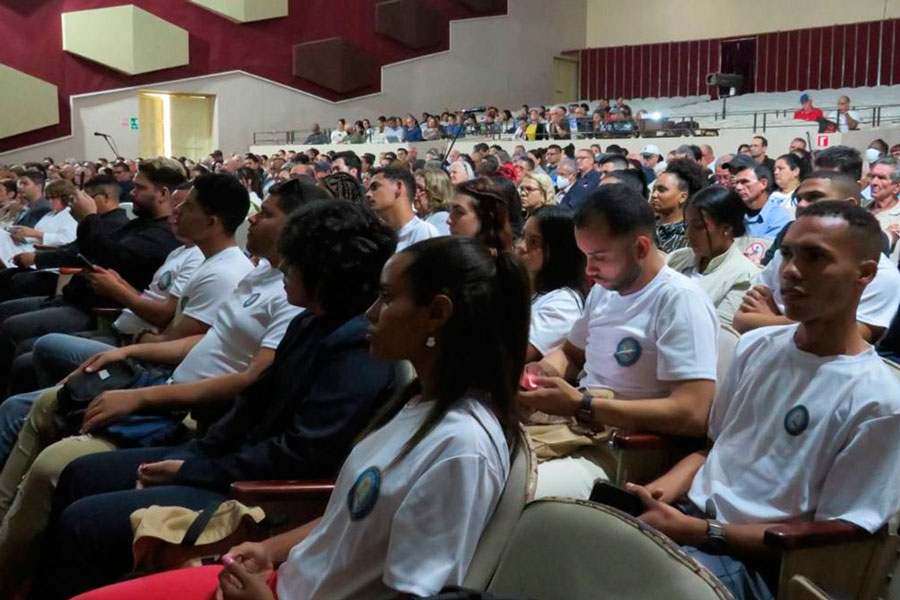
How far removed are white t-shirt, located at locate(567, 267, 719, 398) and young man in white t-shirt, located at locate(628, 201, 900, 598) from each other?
1.00ft

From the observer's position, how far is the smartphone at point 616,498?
1.87m

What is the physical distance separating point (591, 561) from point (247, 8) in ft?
64.7

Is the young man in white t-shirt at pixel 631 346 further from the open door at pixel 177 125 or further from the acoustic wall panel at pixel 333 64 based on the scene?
the acoustic wall panel at pixel 333 64

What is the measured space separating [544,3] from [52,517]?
2189cm

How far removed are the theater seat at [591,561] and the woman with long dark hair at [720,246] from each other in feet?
7.03

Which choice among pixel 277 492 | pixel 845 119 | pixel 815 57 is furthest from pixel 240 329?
pixel 815 57

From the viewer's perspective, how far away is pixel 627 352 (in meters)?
2.47

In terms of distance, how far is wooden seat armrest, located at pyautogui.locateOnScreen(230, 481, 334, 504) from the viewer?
6.36 ft

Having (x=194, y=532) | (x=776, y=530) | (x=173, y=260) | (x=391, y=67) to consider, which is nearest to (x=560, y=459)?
(x=776, y=530)

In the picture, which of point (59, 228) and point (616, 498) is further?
point (59, 228)

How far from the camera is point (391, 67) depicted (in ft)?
69.5

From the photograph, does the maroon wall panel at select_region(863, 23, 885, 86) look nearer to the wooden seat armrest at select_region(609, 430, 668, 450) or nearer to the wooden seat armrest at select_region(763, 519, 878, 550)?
the wooden seat armrest at select_region(609, 430, 668, 450)

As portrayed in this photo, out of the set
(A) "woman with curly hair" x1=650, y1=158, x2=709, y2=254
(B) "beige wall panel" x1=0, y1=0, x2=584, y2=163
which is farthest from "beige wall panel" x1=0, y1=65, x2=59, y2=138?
(A) "woman with curly hair" x1=650, y1=158, x2=709, y2=254

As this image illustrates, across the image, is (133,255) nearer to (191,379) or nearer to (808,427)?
(191,379)
